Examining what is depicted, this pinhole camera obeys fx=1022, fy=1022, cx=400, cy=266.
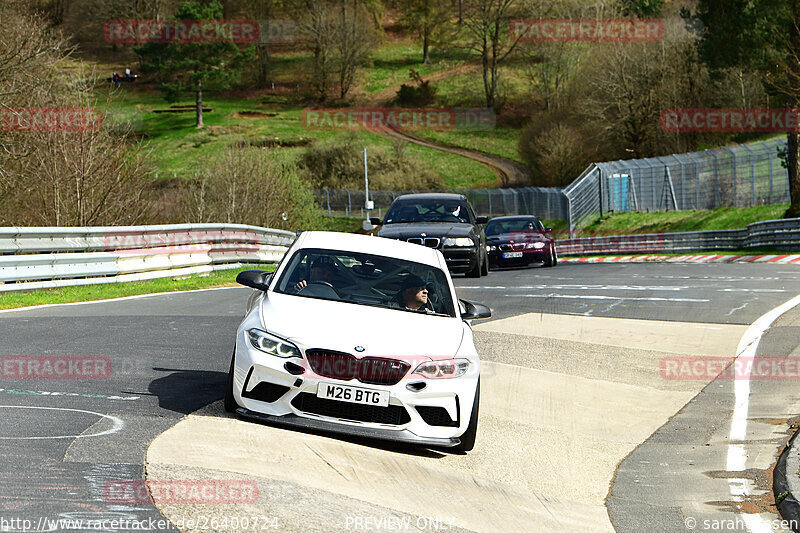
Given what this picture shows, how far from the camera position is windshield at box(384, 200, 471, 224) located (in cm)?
2023

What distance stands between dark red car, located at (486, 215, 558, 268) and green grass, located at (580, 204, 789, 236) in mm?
13726

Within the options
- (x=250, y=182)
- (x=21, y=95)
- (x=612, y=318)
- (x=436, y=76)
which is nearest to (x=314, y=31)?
(x=436, y=76)

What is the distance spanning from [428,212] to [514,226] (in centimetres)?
957

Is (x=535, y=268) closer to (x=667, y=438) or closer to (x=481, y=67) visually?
(x=667, y=438)

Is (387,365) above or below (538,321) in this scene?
above

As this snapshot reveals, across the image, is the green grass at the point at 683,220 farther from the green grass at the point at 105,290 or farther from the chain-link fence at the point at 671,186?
the green grass at the point at 105,290

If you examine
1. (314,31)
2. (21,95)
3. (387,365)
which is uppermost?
(314,31)

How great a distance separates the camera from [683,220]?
44344 mm

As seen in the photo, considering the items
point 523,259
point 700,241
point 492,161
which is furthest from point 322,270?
point 492,161

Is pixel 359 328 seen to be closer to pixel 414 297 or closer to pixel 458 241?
pixel 414 297

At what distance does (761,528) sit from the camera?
242 inches

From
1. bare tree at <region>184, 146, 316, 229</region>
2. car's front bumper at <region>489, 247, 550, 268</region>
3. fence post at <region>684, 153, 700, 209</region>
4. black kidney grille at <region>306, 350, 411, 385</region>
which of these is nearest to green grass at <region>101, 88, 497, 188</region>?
fence post at <region>684, 153, 700, 209</region>

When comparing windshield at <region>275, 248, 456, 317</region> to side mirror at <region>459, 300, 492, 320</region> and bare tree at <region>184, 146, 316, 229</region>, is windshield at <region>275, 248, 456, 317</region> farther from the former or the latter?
bare tree at <region>184, 146, 316, 229</region>

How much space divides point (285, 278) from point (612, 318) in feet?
26.5
